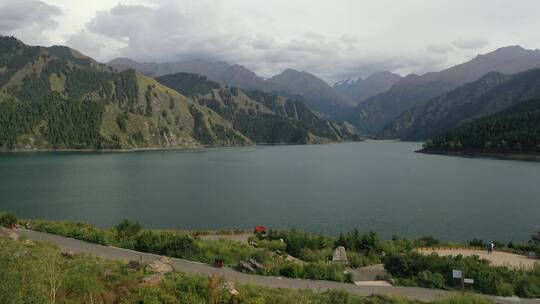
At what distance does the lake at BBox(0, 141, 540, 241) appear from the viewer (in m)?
75.8

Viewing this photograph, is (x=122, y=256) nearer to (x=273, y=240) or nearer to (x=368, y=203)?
(x=273, y=240)

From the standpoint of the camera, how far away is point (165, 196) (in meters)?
109

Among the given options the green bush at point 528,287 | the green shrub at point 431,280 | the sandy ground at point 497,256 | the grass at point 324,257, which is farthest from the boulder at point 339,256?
the green bush at point 528,287

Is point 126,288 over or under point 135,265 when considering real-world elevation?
over

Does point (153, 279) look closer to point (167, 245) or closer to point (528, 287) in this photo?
point (167, 245)

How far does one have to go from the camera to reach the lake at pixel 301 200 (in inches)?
2985

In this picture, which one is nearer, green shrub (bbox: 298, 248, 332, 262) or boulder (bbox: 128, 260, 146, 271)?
boulder (bbox: 128, 260, 146, 271)

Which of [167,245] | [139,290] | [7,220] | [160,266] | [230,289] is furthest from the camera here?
[7,220]

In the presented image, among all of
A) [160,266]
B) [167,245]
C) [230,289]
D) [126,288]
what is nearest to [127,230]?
[167,245]

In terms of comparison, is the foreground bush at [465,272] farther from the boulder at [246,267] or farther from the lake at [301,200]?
the lake at [301,200]

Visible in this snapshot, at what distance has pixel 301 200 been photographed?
101062 mm

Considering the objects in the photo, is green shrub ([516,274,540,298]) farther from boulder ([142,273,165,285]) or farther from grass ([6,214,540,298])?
boulder ([142,273,165,285])

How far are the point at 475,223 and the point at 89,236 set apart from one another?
62.0m

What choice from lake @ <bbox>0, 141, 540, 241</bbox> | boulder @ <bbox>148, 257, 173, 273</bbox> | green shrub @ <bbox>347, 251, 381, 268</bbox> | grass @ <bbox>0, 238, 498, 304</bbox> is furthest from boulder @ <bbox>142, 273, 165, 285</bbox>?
lake @ <bbox>0, 141, 540, 241</bbox>
